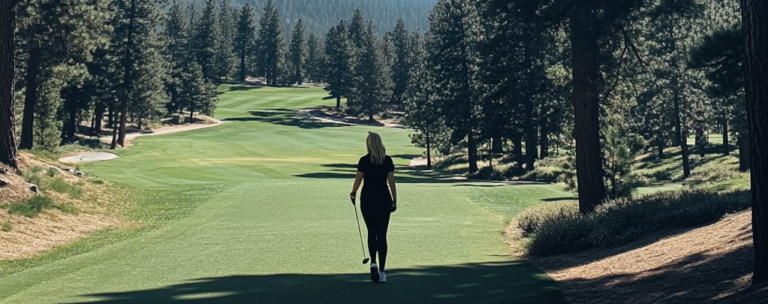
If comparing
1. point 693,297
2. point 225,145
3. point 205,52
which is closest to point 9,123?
point 693,297

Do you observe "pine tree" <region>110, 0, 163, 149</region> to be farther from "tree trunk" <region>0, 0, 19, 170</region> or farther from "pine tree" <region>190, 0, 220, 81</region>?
"pine tree" <region>190, 0, 220, 81</region>

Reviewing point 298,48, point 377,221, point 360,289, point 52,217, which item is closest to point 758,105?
point 377,221

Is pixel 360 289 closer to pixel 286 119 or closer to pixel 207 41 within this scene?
pixel 286 119

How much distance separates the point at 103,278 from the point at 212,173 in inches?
1192

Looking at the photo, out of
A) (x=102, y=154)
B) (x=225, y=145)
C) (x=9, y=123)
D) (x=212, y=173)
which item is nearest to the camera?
(x=9, y=123)

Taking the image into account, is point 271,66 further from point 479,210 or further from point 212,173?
point 479,210

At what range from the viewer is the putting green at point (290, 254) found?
9031 mm

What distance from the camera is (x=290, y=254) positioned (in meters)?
13.5

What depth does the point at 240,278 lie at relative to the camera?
10.3 metres

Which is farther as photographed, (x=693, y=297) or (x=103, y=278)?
(x=103, y=278)

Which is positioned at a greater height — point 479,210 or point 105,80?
point 105,80

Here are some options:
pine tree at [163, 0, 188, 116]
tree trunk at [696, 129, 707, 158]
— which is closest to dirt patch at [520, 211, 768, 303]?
tree trunk at [696, 129, 707, 158]

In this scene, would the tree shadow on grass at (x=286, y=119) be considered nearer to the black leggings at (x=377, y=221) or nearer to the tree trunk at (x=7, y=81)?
the tree trunk at (x=7, y=81)

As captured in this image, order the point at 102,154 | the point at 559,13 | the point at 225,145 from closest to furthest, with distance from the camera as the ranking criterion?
the point at 559,13
the point at 102,154
the point at 225,145
